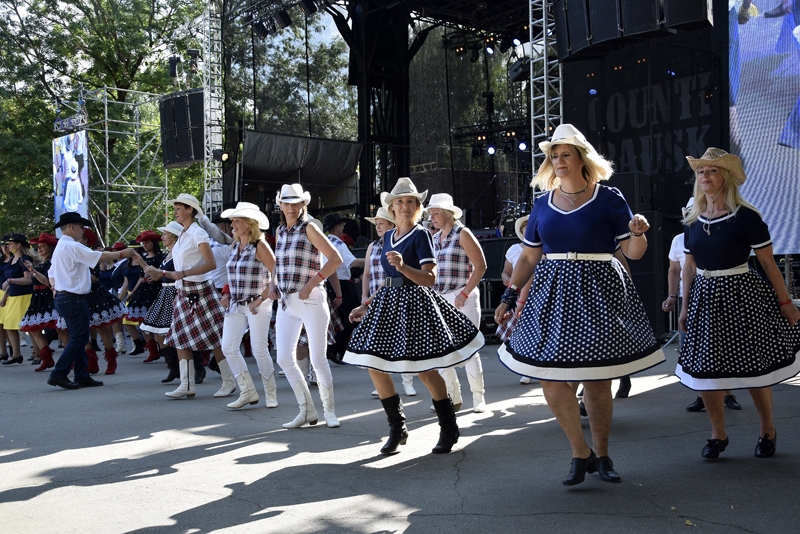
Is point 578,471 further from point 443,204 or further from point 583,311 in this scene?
point 443,204

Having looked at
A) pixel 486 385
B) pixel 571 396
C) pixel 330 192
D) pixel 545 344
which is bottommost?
pixel 486 385

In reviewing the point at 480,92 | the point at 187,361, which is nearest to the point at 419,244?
the point at 187,361

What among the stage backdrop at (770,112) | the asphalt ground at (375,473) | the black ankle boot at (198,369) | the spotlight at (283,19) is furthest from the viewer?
the spotlight at (283,19)

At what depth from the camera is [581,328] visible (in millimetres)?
4246

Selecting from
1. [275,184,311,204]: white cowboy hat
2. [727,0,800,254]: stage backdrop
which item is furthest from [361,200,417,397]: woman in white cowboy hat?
[727,0,800,254]: stage backdrop

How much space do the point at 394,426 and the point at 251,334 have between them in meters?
2.26

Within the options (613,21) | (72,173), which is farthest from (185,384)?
(72,173)

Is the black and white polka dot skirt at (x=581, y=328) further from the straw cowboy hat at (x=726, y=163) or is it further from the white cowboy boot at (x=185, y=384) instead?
the white cowboy boot at (x=185, y=384)

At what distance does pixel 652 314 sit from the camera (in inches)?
519

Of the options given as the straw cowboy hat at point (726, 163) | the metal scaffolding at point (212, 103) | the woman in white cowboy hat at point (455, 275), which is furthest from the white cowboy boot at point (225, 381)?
the metal scaffolding at point (212, 103)

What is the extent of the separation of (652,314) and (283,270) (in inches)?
320

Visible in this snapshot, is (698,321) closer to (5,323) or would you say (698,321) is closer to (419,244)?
(419,244)

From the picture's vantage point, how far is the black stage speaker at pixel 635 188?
44.3ft

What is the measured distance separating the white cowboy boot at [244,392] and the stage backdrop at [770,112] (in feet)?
25.5
